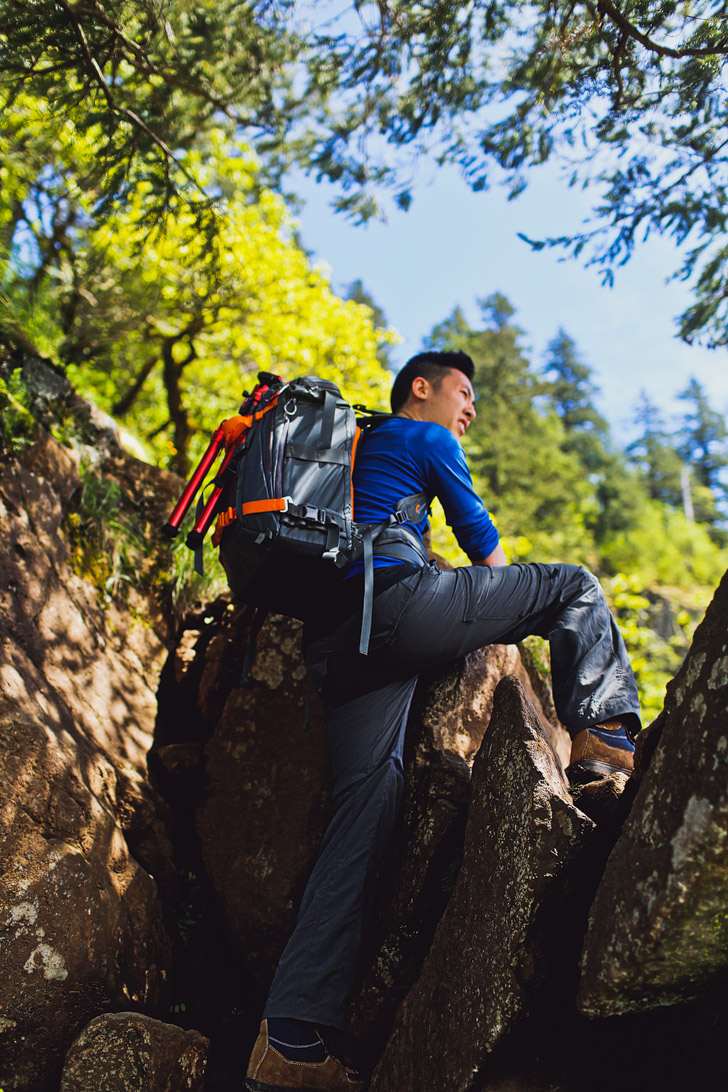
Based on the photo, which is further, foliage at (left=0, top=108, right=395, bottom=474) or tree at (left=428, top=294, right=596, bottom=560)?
tree at (left=428, top=294, right=596, bottom=560)

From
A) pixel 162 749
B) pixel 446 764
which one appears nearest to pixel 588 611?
pixel 446 764

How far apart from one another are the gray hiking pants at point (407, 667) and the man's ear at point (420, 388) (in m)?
1.44

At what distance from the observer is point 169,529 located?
3623mm

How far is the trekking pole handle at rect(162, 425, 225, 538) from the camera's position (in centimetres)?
373

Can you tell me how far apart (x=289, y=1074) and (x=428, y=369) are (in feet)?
12.2

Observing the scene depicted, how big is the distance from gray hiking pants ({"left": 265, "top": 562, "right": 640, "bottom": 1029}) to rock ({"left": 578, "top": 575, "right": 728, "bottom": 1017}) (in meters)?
1.16

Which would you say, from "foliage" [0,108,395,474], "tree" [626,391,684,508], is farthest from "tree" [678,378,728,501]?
"foliage" [0,108,395,474]

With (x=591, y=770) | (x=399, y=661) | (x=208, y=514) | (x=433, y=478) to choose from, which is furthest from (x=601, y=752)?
(x=208, y=514)

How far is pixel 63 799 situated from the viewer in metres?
3.54

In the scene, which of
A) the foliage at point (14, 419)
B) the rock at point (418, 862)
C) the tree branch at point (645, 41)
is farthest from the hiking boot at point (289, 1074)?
the tree branch at point (645, 41)

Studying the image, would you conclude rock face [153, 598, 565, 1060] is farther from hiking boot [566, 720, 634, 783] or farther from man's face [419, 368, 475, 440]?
man's face [419, 368, 475, 440]

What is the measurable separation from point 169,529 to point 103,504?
7.10 feet

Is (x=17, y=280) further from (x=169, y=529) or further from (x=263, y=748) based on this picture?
(x=263, y=748)

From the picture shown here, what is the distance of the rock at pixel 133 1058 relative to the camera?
276 cm
